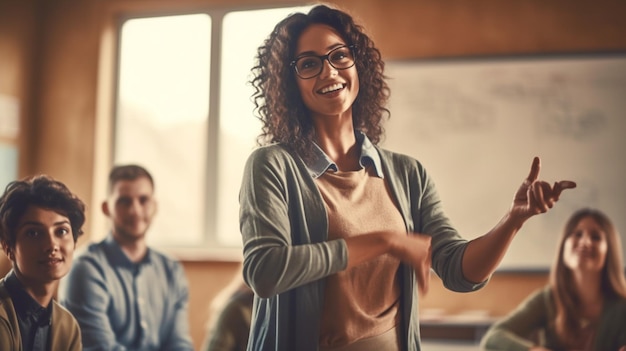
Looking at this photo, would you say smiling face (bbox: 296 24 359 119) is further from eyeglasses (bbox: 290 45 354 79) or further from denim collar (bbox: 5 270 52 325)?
denim collar (bbox: 5 270 52 325)

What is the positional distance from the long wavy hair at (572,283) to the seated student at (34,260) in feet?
4.42

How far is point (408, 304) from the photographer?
3.13 ft

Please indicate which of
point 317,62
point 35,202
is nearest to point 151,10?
point 35,202

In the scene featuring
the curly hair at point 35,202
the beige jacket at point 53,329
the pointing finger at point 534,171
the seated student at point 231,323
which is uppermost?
the pointing finger at point 534,171

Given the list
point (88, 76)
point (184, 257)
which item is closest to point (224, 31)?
point (88, 76)

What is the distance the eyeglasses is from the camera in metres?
0.95

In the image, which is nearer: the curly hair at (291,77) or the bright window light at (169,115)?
the curly hair at (291,77)

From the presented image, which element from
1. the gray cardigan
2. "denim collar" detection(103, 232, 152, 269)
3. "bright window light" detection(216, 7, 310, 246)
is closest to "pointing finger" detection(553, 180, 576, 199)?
the gray cardigan

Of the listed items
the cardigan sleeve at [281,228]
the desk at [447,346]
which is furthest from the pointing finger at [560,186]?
the desk at [447,346]

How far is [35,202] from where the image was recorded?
→ 1.04 metres

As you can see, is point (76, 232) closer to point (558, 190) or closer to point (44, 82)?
point (558, 190)

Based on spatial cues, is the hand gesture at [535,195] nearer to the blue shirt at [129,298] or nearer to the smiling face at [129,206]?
the blue shirt at [129,298]

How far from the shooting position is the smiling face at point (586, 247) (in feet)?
6.66

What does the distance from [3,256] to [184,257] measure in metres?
2.53
